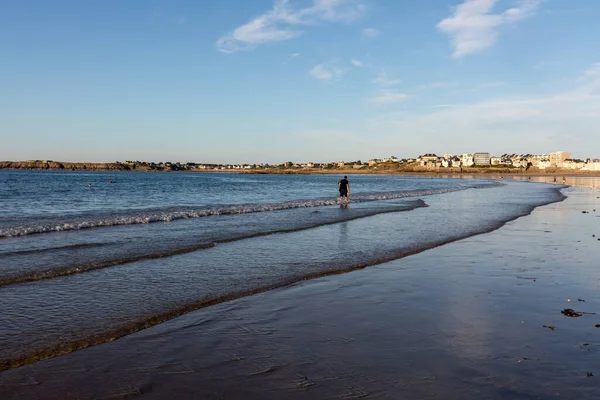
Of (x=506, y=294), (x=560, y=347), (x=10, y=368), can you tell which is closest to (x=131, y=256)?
(x=10, y=368)

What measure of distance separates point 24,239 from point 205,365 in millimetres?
14850

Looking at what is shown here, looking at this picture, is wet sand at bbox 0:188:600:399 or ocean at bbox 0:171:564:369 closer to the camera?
wet sand at bbox 0:188:600:399

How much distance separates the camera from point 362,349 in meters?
6.36

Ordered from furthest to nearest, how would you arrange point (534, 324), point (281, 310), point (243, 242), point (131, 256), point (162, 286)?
point (243, 242), point (131, 256), point (162, 286), point (281, 310), point (534, 324)

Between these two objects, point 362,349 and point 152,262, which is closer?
point 362,349

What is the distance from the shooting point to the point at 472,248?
50.1ft

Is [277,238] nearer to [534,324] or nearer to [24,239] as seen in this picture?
[24,239]

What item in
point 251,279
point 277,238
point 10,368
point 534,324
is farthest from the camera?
point 277,238

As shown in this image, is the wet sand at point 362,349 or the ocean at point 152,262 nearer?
the wet sand at point 362,349

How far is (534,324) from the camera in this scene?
737 centimetres

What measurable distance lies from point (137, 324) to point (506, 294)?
716cm

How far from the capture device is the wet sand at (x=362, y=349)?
17.0 ft

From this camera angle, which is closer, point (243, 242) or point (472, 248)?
point (472, 248)

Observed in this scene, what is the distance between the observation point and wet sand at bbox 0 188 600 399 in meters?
5.18
